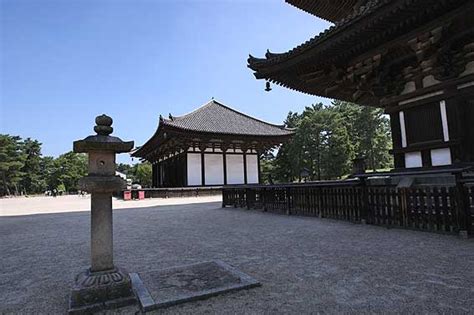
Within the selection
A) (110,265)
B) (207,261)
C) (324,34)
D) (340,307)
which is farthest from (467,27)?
(110,265)

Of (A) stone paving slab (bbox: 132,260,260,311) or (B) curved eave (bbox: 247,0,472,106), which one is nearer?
(A) stone paving slab (bbox: 132,260,260,311)

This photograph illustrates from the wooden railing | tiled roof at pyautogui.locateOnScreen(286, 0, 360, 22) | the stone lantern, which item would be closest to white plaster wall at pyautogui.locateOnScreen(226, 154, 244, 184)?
the wooden railing

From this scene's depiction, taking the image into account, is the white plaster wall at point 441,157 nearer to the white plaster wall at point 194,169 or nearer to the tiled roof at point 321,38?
the tiled roof at point 321,38

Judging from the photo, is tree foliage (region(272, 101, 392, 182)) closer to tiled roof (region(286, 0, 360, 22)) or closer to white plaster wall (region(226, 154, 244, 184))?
white plaster wall (region(226, 154, 244, 184))

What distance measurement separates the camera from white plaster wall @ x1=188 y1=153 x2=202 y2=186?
22516mm

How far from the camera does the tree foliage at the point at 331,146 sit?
112 ft

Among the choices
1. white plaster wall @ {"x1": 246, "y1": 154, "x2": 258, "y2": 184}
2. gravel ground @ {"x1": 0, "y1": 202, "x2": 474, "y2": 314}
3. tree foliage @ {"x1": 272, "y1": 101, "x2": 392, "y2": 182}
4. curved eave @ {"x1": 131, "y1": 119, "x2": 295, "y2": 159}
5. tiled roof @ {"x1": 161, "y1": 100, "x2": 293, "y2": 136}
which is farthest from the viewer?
tree foliage @ {"x1": 272, "y1": 101, "x2": 392, "y2": 182}

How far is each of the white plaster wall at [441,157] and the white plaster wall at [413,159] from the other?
0.31 metres

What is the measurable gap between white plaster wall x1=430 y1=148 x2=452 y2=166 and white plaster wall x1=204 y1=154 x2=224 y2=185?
17893mm

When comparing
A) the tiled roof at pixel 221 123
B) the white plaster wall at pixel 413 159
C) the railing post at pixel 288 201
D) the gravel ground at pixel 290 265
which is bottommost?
the gravel ground at pixel 290 265

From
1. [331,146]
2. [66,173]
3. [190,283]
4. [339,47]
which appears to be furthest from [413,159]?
[66,173]

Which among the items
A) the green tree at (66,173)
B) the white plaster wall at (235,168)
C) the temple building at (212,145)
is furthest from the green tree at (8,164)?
the white plaster wall at (235,168)

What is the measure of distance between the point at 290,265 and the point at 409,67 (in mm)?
5907

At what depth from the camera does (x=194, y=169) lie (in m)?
22.7
